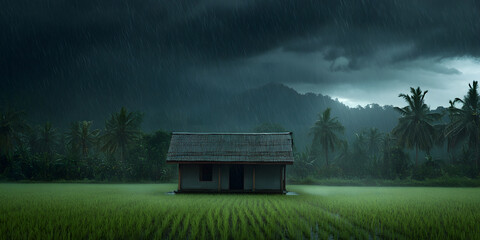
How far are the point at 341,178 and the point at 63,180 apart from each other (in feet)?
106

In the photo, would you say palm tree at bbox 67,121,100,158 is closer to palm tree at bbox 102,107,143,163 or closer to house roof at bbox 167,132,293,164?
palm tree at bbox 102,107,143,163

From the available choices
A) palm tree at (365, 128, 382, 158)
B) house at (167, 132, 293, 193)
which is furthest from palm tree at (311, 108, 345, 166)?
house at (167, 132, 293, 193)

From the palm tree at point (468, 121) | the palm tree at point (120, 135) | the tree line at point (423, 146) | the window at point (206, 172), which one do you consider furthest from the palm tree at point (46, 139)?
the palm tree at point (468, 121)

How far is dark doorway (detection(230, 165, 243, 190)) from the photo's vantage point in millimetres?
24797

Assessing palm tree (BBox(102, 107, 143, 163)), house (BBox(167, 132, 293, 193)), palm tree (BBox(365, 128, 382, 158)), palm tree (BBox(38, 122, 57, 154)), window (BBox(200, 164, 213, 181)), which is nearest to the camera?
house (BBox(167, 132, 293, 193))

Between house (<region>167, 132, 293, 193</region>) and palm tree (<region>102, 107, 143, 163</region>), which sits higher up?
palm tree (<region>102, 107, 143, 163</region>)

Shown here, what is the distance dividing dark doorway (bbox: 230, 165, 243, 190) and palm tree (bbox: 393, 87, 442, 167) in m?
29.4

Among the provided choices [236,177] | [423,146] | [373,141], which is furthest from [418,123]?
[373,141]

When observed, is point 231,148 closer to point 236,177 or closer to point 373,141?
point 236,177

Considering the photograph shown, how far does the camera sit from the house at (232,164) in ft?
76.8

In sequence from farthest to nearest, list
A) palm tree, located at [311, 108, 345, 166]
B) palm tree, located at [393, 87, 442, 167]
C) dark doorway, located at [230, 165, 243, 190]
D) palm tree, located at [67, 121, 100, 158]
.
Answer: palm tree, located at [67, 121, 100, 158]
palm tree, located at [311, 108, 345, 166]
palm tree, located at [393, 87, 442, 167]
dark doorway, located at [230, 165, 243, 190]

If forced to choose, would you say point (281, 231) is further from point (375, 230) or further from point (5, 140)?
point (5, 140)

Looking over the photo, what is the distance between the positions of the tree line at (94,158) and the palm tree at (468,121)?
34.0 metres

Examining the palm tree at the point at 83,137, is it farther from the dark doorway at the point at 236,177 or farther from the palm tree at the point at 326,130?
the dark doorway at the point at 236,177
